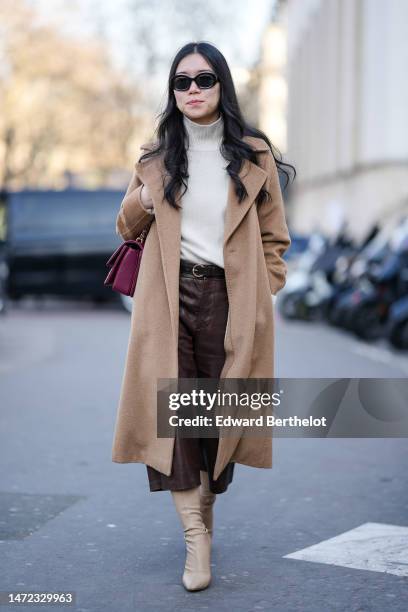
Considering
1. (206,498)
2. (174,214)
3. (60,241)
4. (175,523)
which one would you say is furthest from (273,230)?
(60,241)

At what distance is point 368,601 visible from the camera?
13.5 feet

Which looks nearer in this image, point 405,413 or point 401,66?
point 405,413

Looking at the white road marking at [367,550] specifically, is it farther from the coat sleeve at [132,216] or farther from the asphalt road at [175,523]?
the coat sleeve at [132,216]

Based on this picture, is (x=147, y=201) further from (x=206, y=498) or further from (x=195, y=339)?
(x=206, y=498)

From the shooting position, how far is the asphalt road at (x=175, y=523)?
4227mm

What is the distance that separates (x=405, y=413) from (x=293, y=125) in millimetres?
44463

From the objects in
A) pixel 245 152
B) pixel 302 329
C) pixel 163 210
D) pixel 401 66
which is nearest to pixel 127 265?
pixel 163 210

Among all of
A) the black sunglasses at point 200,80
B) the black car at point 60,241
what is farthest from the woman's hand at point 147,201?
the black car at point 60,241

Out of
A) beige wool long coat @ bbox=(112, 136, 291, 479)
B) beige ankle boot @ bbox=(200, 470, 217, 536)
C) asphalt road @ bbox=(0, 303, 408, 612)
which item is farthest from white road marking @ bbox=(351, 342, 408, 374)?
beige wool long coat @ bbox=(112, 136, 291, 479)

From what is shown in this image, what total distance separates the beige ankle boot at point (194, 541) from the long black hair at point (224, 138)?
98 centimetres

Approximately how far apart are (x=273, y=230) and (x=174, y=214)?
0.36 metres

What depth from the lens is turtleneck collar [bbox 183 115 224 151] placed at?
171 inches

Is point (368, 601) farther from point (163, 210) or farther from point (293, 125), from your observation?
point (293, 125)

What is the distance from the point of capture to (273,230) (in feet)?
14.4
